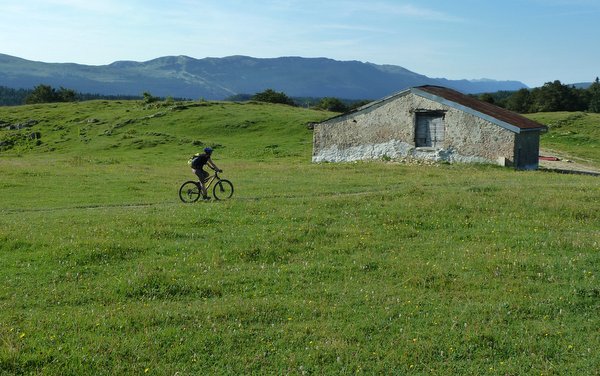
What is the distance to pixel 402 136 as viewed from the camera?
3981 centimetres

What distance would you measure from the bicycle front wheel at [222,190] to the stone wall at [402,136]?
1768 cm

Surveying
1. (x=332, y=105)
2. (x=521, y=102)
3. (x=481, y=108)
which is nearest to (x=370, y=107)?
(x=481, y=108)

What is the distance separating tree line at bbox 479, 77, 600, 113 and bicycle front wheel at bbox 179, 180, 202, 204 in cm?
7612

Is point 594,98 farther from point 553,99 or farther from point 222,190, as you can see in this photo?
point 222,190

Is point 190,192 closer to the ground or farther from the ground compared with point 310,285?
farther from the ground

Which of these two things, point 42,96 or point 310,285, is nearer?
point 310,285

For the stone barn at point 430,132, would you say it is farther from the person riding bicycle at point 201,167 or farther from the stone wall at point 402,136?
the person riding bicycle at point 201,167

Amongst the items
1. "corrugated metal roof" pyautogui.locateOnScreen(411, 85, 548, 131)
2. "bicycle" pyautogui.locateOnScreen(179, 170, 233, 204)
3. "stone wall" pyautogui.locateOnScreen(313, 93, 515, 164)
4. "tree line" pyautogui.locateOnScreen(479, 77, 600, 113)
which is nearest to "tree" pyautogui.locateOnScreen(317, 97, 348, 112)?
"tree line" pyautogui.locateOnScreen(479, 77, 600, 113)

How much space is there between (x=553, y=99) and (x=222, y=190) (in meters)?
81.0

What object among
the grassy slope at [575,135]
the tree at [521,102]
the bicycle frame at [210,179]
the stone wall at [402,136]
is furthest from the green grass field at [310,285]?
the tree at [521,102]

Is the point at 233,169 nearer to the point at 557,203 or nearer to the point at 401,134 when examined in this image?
the point at 401,134

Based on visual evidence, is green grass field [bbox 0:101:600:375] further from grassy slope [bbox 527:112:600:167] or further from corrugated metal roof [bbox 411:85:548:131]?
grassy slope [bbox 527:112:600:167]

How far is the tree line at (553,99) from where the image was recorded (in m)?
91.7

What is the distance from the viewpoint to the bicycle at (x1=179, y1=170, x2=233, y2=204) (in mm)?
23062
